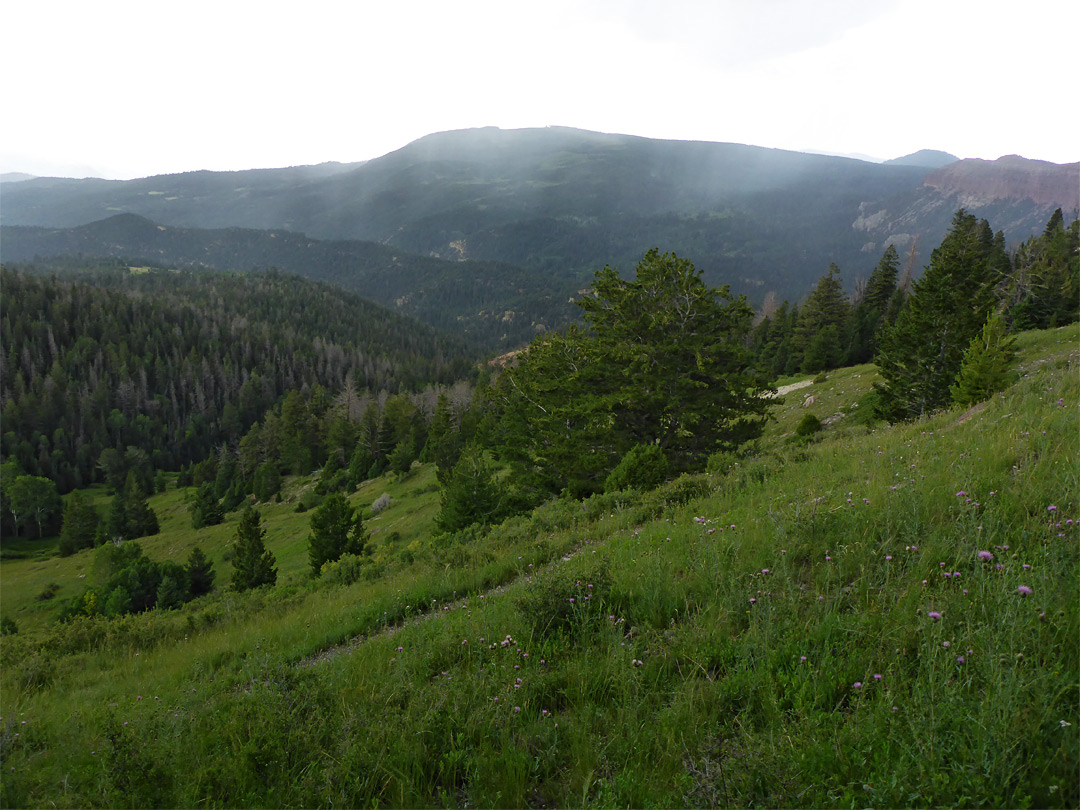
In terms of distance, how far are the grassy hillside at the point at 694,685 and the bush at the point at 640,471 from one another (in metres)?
7.23

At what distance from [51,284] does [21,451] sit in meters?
100

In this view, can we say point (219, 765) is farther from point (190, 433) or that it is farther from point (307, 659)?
point (190, 433)

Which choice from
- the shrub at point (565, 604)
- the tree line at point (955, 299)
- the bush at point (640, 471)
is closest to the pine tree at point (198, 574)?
the bush at point (640, 471)

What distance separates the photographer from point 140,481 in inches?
4048

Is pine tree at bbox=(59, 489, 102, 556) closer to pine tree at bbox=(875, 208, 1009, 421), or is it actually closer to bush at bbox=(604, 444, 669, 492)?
bush at bbox=(604, 444, 669, 492)

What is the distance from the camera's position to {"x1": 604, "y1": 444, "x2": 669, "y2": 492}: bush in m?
14.4

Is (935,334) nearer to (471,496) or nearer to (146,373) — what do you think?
(471,496)

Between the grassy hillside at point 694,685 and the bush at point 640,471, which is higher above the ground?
the grassy hillside at point 694,685

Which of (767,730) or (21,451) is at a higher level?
(767,730)

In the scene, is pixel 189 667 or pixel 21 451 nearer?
Result: pixel 189 667

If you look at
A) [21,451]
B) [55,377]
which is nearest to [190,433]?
[21,451]

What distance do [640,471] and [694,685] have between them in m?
11.3

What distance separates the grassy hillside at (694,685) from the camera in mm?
2475

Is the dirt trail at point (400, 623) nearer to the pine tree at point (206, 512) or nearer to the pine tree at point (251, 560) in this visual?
the pine tree at point (251, 560)
